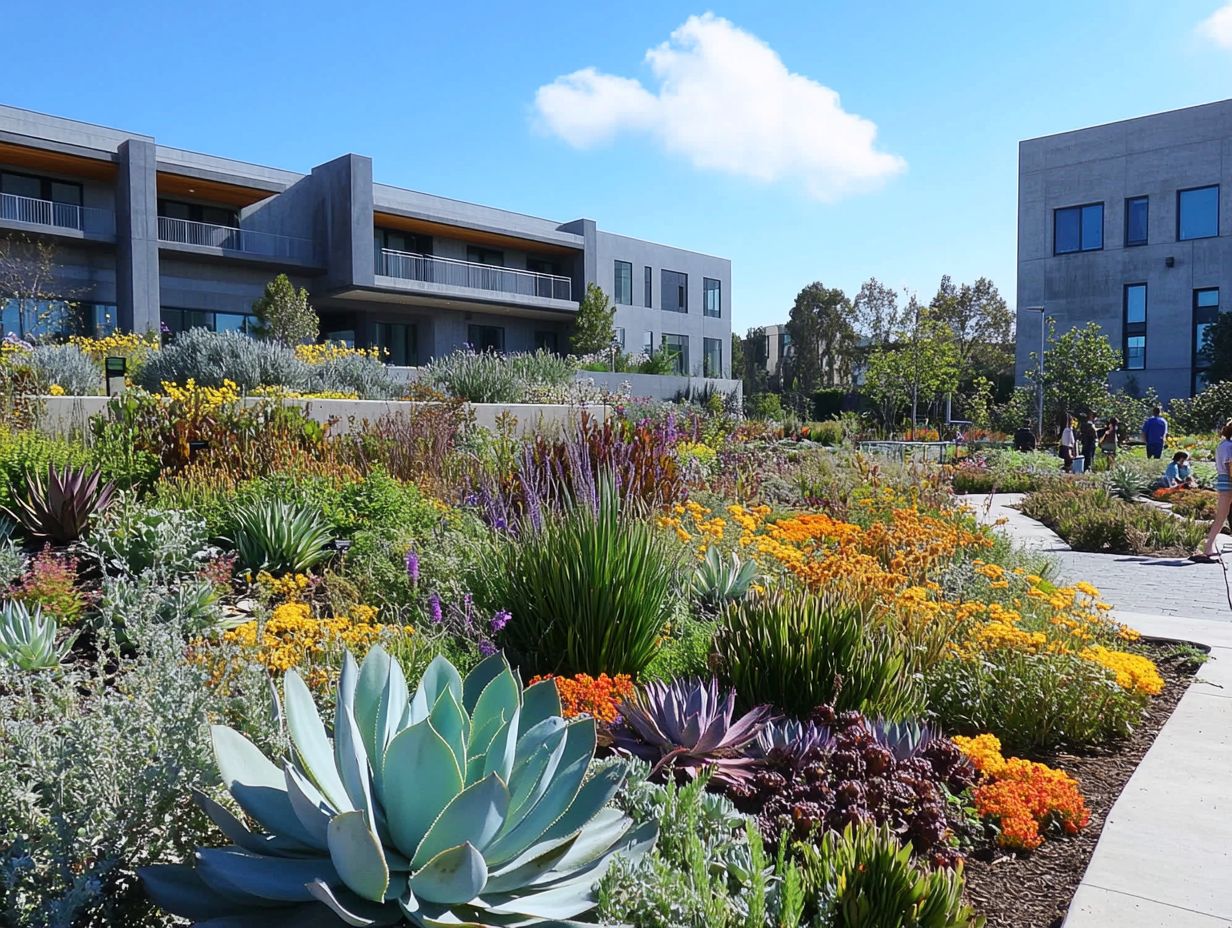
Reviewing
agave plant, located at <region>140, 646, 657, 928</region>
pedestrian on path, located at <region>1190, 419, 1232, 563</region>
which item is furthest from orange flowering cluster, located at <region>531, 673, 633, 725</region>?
pedestrian on path, located at <region>1190, 419, 1232, 563</region>

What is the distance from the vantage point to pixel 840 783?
317 cm

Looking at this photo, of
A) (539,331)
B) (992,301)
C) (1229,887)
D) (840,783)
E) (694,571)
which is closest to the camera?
(1229,887)

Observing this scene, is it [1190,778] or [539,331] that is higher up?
[539,331]

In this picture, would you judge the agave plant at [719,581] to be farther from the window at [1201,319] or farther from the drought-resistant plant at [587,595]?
the window at [1201,319]

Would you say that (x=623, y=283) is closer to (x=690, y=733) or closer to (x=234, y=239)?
(x=234, y=239)

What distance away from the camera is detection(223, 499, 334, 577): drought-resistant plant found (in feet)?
21.9

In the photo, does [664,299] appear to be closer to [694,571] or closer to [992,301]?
[992,301]

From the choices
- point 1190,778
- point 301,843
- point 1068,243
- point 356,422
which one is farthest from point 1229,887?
point 1068,243

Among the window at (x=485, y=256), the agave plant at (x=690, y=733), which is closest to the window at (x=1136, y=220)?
the window at (x=485, y=256)

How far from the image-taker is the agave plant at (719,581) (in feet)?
18.4

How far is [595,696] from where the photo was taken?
3.92 meters

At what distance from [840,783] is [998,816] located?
697mm

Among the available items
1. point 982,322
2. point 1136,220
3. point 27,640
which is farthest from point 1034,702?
point 982,322

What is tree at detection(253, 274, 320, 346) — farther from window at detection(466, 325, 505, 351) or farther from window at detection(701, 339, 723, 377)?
window at detection(701, 339, 723, 377)
